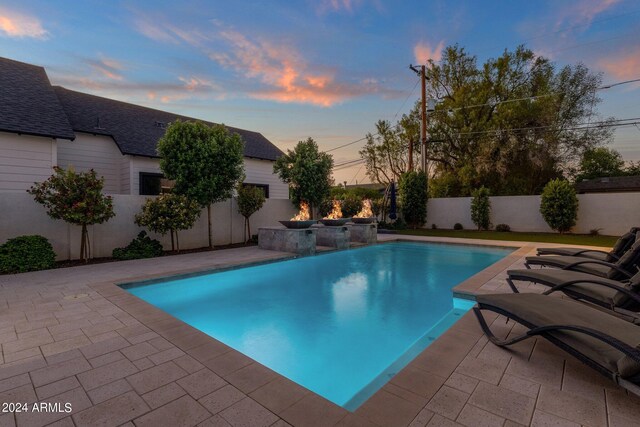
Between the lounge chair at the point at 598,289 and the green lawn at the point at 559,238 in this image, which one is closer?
the lounge chair at the point at 598,289

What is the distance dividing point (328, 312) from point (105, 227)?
740cm

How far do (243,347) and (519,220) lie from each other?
1635 cm

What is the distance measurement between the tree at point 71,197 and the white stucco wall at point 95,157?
4.64 meters

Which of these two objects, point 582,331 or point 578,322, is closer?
point 582,331

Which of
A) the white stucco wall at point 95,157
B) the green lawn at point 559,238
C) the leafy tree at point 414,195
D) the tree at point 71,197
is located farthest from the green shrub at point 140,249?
the leafy tree at point 414,195

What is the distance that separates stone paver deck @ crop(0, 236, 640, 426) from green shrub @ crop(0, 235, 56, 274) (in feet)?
14.5

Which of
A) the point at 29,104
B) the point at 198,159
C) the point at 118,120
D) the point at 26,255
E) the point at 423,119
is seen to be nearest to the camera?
the point at 26,255

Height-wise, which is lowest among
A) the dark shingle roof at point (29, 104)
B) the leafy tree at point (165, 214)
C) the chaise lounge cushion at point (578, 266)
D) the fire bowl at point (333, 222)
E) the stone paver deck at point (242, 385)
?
the stone paver deck at point (242, 385)

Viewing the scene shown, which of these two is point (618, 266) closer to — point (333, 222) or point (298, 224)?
point (298, 224)

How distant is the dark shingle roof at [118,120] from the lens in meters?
12.1

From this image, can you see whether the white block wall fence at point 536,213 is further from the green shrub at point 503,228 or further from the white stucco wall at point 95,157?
the white stucco wall at point 95,157

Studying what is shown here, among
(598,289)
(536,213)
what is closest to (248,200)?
(598,289)

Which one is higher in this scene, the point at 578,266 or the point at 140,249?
the point at 578,266

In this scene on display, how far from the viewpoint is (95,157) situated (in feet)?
39.2
